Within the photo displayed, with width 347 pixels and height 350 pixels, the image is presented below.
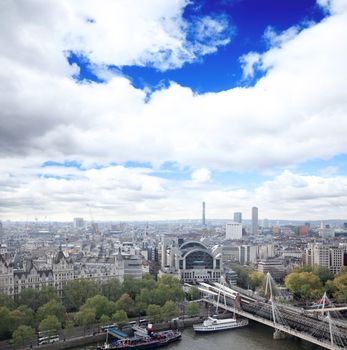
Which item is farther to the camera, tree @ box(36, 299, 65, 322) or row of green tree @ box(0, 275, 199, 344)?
tree @ box(36, 299, 65, 322)

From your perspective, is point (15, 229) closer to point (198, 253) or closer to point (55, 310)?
point (198, 253)

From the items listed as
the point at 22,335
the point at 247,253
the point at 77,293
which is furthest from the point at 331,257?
the point at 22,335

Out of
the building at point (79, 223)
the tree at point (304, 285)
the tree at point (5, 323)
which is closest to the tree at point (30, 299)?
the tree at point (5, 323)

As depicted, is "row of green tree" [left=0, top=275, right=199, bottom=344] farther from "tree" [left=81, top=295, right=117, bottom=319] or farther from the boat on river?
the boat on river

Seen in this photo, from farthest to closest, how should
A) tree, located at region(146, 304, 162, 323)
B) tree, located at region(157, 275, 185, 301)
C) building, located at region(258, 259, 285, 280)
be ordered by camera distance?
building, located at region(258, 259, 285, 280), tree, located at region(157, 275, 185, 301), tree, located at region(146, 304, 162, 323)

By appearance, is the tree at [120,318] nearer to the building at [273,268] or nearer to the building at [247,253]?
the building at [273,268]

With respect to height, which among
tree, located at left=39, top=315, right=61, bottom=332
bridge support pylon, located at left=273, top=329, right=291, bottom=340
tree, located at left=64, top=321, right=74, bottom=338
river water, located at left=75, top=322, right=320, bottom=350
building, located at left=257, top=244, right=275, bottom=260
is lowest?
river water, located at left=75, top=322, right=320, bottom=350

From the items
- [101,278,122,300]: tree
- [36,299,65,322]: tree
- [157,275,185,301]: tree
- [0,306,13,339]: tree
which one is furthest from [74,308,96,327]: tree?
[157,275,185,301]: tree
